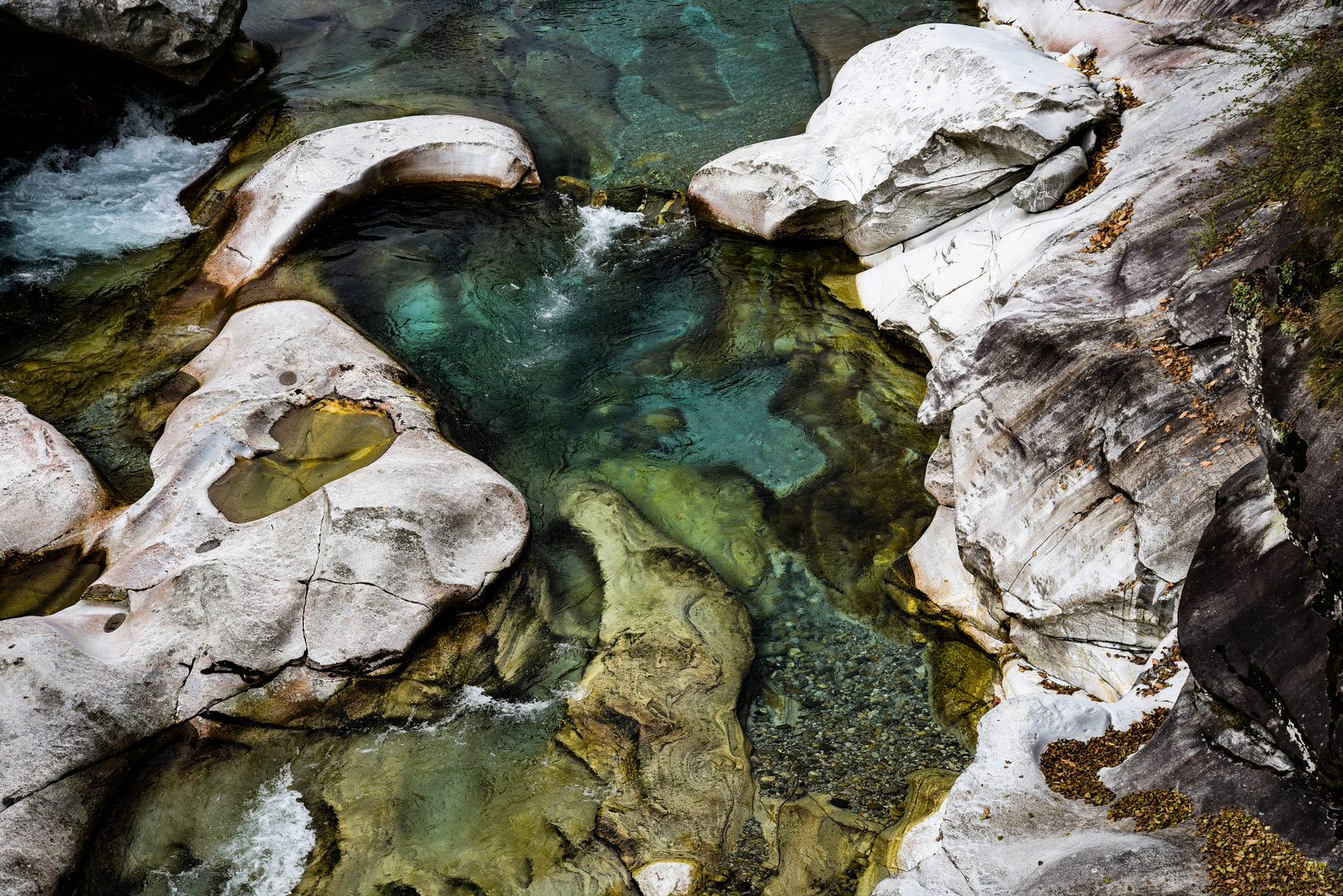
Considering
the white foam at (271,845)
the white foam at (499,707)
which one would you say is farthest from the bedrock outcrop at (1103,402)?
the white foam at (271,845)

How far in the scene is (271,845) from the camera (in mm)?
6527

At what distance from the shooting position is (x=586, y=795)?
670cm

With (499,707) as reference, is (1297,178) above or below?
above

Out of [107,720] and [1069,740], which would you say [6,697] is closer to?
[107,720]

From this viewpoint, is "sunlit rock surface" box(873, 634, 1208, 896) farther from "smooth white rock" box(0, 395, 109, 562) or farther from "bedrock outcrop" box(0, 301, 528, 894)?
"smooth white rock" box(0, 395, 109, 562)

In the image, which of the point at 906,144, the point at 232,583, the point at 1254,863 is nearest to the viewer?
the point at 1254,863

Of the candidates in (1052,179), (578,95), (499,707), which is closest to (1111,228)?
(1052,179)

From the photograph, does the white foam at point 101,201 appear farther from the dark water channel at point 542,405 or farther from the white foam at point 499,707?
the white foam at point 499,707

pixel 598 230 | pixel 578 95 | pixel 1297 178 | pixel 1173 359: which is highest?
pixel 1297 178

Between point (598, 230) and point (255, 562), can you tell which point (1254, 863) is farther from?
point (598, 230)

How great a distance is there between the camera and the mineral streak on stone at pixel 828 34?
46.2 feet

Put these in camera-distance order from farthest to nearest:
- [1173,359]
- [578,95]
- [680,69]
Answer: [680,69]
[578,95]
[1173,359]

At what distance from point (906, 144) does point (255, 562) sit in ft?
27.6

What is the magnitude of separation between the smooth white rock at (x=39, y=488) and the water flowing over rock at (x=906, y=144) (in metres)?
8.08
